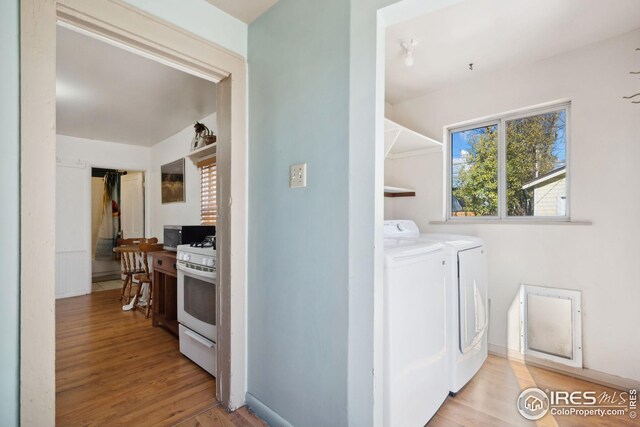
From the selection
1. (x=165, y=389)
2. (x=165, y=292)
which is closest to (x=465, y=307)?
(x=165, y=389)

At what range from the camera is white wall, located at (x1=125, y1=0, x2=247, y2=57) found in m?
1.41

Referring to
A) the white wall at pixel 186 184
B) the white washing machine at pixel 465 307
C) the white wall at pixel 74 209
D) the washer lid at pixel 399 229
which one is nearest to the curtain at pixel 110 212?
the white wall at pixel 74 209

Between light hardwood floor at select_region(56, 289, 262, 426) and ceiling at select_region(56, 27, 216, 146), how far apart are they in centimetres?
245

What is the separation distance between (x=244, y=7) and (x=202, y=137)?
200cm

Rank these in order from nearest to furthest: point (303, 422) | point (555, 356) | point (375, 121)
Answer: point (375, 121) → point (303, 422) → point (555, 356)

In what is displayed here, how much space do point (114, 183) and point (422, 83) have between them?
644 centimetres

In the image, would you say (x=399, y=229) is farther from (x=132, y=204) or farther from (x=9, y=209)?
(x=132, y=204)

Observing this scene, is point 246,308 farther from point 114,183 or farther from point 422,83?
point 114,183

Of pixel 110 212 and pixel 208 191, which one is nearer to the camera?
pixel 208 191

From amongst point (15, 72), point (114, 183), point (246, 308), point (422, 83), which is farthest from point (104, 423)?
point (114, 183)

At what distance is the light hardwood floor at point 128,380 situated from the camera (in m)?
1.69

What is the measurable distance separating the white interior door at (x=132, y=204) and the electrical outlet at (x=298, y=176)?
193 inches

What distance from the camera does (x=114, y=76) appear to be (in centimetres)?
259

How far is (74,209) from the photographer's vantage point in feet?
14.8
